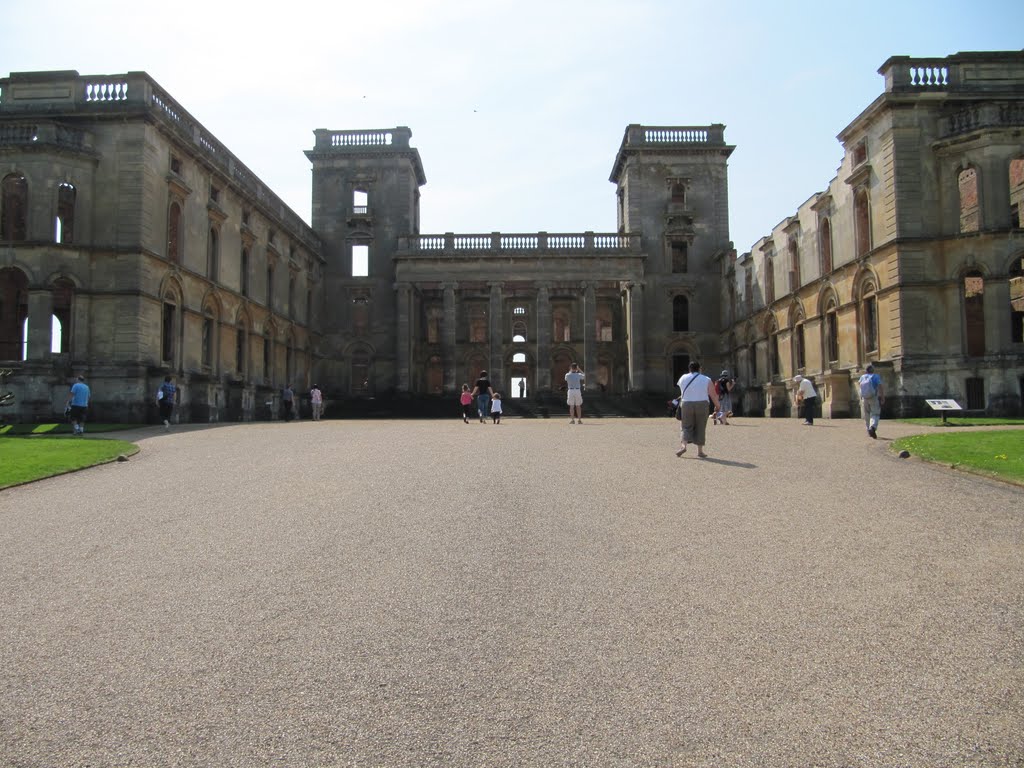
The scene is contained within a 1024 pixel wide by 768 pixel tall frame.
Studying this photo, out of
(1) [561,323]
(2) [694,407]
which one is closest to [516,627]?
(2) [694,407]

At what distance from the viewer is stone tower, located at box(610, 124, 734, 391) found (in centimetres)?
4475

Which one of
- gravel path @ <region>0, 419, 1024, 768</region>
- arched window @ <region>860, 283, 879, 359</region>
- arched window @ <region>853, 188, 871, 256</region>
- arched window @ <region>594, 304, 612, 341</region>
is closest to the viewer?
gravel path @ <region>0, 419, 1024, 768</region>

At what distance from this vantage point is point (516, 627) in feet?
16.6

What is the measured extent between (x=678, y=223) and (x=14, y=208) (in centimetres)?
3259

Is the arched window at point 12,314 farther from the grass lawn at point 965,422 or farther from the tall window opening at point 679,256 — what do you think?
the tall window opening at point 679,256

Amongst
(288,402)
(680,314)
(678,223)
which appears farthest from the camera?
(680,314)

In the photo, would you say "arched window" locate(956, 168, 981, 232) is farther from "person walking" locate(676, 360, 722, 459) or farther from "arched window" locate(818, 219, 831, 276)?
"person walking" locate(676, 360, 722, 459)

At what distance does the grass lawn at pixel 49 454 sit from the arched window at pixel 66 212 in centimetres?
1090

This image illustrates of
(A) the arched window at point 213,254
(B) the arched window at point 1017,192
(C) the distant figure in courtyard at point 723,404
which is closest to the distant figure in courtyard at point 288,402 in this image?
(A) the arched window at point 213,254

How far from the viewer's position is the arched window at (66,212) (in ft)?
82.9

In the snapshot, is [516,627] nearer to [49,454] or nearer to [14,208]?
[49,454]

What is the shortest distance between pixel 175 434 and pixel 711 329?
1264 inches

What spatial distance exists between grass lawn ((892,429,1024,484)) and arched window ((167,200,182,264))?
77.4 feet

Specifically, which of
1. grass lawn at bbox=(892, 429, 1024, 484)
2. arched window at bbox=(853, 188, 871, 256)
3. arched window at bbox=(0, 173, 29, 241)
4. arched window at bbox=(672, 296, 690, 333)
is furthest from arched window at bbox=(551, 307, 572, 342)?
grass lawn at bbox=(892, 429, 1024, 484)
